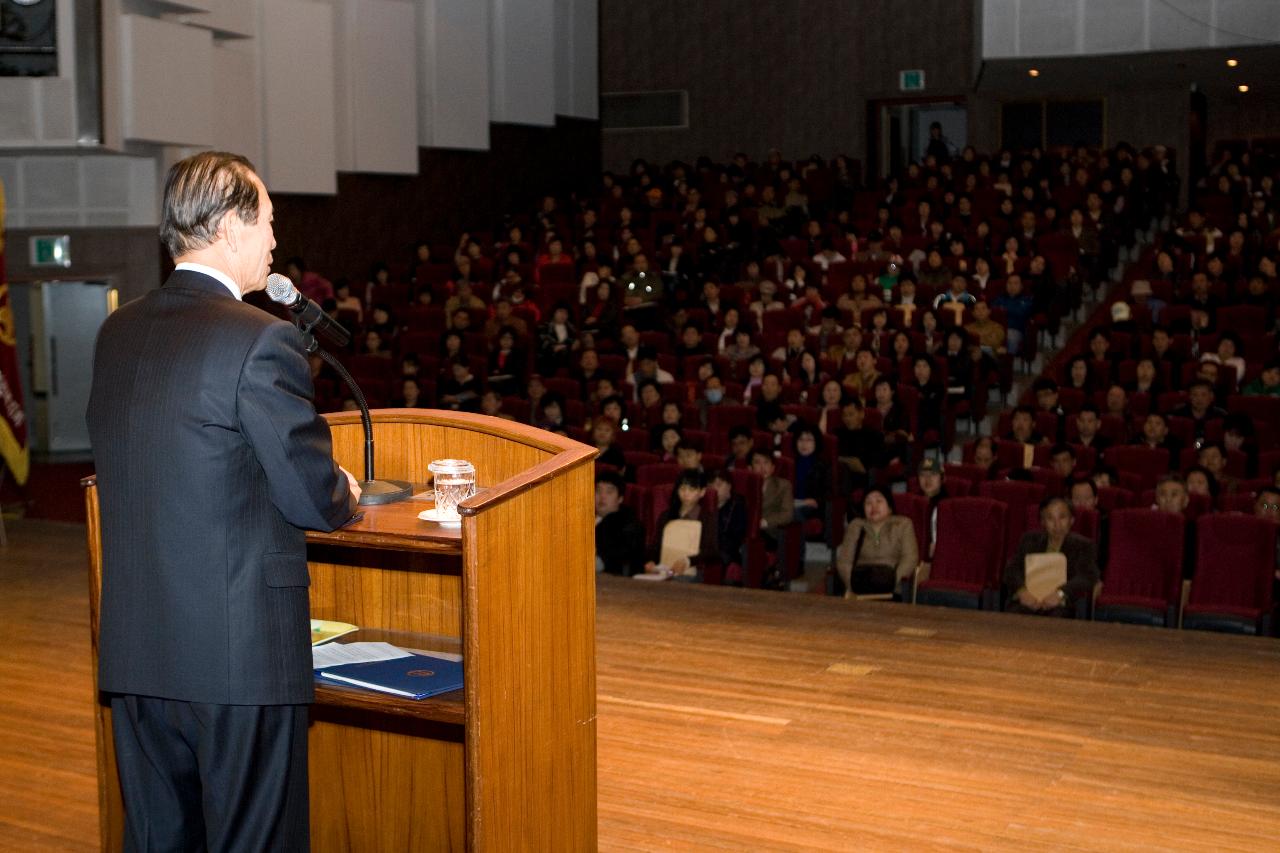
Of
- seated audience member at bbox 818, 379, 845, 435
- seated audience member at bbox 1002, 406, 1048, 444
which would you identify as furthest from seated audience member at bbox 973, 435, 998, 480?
seated audience member at bbox 818, 379, 845, 435

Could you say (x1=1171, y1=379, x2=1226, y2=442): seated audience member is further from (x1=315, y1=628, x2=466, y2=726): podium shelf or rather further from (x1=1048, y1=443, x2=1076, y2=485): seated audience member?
(x1=315, y1=628, x2=466, y2=726): podium shelf

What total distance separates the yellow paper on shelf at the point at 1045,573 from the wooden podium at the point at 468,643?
255cm

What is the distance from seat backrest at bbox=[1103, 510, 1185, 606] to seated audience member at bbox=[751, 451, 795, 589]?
1073mm

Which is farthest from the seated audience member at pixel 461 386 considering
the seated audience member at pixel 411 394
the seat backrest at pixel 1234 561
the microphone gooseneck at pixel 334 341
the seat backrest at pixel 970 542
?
the microphone gooseneck at pixel 334 341

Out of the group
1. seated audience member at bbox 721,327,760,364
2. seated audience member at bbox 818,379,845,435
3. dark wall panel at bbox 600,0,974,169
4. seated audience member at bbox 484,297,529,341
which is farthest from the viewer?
dark wall panel at bbox 600,0,974,169

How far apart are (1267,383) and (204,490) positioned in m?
5.24

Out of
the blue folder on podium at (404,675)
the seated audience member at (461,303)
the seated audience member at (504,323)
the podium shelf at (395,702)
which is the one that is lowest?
the podium shelf at (395,702)

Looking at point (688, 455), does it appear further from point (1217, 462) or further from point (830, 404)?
point (1217, 462)

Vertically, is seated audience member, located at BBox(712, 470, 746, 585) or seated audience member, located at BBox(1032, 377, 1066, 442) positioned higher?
seated audience member, located at BBox(1032, 377, 1066, 442)

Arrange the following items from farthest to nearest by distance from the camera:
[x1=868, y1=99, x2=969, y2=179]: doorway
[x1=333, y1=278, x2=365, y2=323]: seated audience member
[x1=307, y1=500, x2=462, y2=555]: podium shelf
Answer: [x1=868, y1=99, x2=969, y2=179]: doorway
[x1=333, y1=278, x2=365, y2=323]: seated audience member
[x1=307, y1=500, x2=462, y2=555]: podium shelf

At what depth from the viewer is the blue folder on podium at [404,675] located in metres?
1.46

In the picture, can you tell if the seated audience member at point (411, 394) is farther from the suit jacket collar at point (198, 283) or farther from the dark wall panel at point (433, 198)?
the suit jacket collar at point (198, 283)

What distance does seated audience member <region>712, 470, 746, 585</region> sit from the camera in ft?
14.5

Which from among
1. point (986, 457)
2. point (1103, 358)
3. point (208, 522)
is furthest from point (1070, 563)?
point (208, 522)
